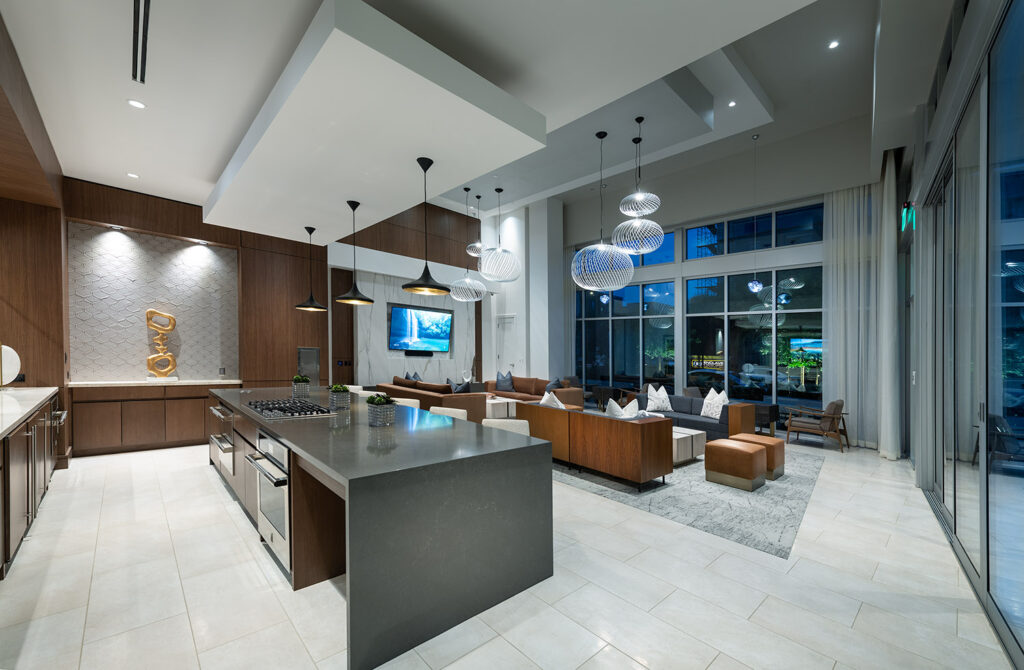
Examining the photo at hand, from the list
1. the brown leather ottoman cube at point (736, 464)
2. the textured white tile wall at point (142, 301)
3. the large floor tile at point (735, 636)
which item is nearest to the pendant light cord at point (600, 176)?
the brown leather ottoman cube at point (736, 464)

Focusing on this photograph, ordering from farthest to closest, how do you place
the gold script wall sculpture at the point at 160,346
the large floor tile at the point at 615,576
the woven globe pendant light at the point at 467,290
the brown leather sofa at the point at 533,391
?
the brown leather sofa at the point at 533,391
the woven globe pendant light at the point at 467,290
the gold script wall sculpture at the point at 160,346
the large floor tile at the point at 615,576

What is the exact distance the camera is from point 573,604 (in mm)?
2264

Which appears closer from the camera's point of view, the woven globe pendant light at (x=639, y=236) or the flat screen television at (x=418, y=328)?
the woven globe pendant light at (x=639, y=236)

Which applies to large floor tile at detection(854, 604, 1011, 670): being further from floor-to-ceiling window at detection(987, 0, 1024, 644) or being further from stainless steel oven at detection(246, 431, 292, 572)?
stainless steel oven at detection(246, 431, 292, 572)

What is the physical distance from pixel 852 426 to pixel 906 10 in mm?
5707

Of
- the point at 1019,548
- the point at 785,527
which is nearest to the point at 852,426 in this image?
the point at 785,527

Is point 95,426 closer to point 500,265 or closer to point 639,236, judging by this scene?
point 500,265

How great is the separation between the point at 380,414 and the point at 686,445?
12.8 feet

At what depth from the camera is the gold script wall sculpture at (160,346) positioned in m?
5.85

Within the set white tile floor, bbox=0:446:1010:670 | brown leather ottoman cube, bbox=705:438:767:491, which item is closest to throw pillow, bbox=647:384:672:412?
brown leather ottoman cube, bbox=705:438:767:491

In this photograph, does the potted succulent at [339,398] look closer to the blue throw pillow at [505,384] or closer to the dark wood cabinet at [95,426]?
the dark wood cabinet at [95,426]

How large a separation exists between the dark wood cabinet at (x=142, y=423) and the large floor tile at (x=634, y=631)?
19.6 ft

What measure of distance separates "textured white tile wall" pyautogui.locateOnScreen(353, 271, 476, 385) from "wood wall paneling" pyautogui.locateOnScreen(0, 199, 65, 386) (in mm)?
4288

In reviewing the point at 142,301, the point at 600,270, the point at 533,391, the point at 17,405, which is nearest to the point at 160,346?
the point at 142,301
